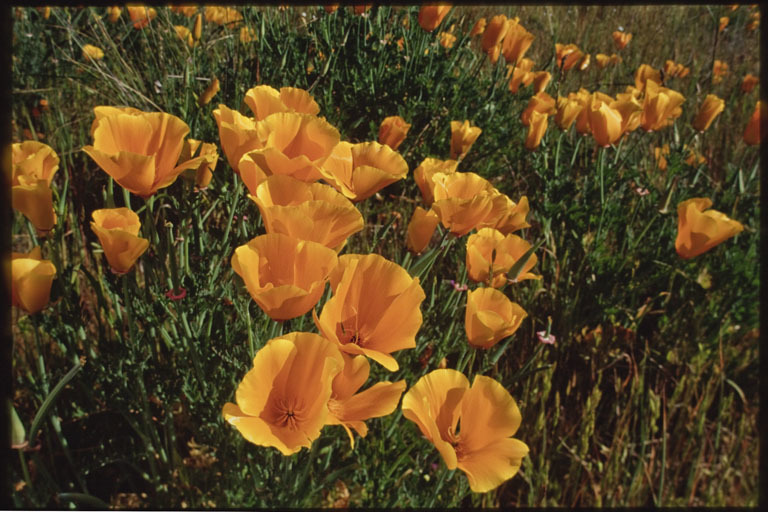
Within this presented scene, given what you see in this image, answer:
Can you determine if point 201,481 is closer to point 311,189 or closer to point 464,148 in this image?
point 311,189

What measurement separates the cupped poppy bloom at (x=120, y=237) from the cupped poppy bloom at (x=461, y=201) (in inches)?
21.3

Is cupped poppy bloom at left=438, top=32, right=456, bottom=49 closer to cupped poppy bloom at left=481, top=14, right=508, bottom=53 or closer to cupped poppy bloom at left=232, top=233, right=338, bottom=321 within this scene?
cupped poppy bloom at left=481, top=14, right=508, bottom=53

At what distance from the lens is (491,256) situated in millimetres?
1133

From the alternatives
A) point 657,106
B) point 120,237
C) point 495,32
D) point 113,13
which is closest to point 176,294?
point 120,237

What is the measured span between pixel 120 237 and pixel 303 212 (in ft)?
1.03

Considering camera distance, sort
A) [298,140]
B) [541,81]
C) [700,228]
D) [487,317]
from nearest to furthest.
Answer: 1. [487,317]
2. [298,140]
3. [700,228]
4. [541,81]

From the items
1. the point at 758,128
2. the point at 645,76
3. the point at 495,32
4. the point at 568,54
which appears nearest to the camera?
the point at 758,128

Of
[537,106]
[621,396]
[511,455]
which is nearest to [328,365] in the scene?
[511,455]

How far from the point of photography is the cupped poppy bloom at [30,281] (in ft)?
2.64

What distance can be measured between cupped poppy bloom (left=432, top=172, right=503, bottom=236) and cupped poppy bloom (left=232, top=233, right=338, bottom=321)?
0.34m

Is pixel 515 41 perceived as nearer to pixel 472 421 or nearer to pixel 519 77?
pixel 519 77

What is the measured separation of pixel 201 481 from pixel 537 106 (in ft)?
5.69

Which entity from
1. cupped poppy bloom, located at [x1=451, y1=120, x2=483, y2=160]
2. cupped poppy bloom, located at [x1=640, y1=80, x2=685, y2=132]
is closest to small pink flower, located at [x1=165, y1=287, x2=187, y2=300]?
cupped poppy bloom, located at [x1=451, y1=120, x2=483, y2=160]

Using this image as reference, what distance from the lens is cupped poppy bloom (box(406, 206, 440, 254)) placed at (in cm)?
106
